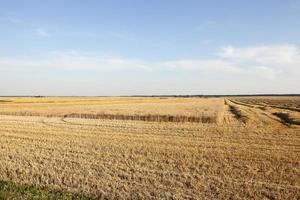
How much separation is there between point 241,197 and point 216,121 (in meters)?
22.0

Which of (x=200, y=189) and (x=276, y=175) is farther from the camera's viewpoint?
(x=276, y=175)

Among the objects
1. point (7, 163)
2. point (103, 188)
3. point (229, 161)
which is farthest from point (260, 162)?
point (7, 163)

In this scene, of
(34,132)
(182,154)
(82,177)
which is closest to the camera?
(82,177)

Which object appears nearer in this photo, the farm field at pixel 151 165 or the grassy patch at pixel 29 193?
the grassy patch at pixel 29 193

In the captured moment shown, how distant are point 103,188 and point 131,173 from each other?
1873 millimetres

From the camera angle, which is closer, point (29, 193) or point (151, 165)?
point (29, 193)

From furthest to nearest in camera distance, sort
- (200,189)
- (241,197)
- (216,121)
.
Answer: (216,121) → (200,189) → (241,197)

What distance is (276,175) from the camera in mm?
12695

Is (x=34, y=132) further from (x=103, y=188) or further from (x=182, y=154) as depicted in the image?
(x=103, y=188)

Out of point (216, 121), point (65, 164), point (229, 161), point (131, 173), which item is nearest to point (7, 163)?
point (65, 164)

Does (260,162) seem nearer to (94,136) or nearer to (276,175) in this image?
(276,175)

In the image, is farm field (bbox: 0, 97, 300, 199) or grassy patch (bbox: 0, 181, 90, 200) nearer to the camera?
grassy patch (bbox: 0, 181, 90, 200)

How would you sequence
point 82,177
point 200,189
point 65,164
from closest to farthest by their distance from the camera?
1. point 200,189
2. point 82,177
3. point 65,164

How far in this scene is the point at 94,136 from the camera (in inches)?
890
